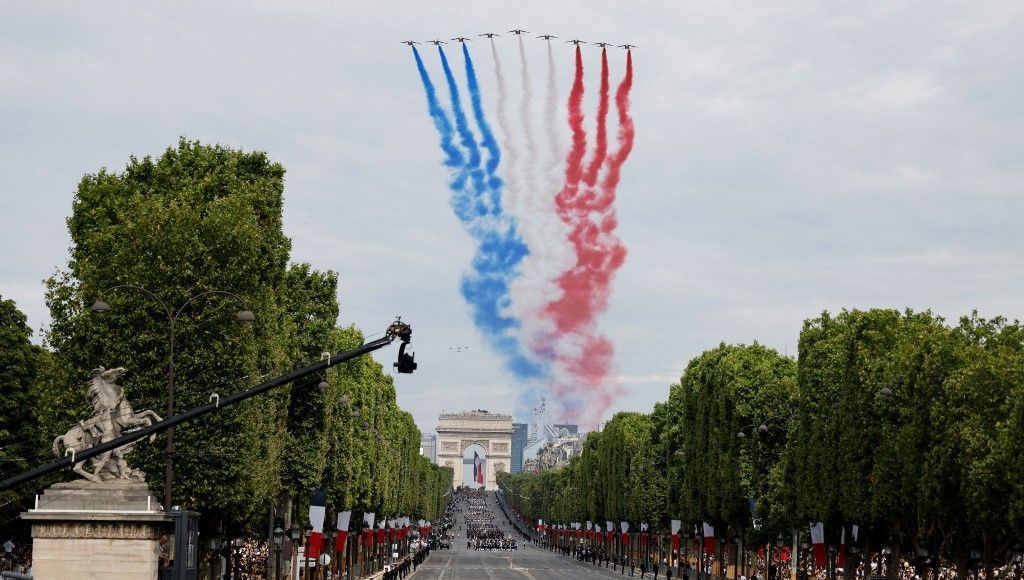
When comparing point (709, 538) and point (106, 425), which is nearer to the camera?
point (106, 425)

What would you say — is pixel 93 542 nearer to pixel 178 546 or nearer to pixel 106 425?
pixel 178 546

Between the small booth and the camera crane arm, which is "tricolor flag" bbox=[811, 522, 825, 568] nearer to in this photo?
the small booth

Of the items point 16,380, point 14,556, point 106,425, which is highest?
point 16,380

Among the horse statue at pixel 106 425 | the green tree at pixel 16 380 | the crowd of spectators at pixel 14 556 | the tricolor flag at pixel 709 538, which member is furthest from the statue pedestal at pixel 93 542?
the tricolor flag at pixel 709 538

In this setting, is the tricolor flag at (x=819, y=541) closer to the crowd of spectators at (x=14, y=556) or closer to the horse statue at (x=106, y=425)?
the horse statue at (x=106, y=425)

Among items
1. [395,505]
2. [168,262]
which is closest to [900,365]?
[168,262]

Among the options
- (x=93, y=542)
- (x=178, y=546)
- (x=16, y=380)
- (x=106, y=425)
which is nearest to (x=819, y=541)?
(x=178, y=546)
